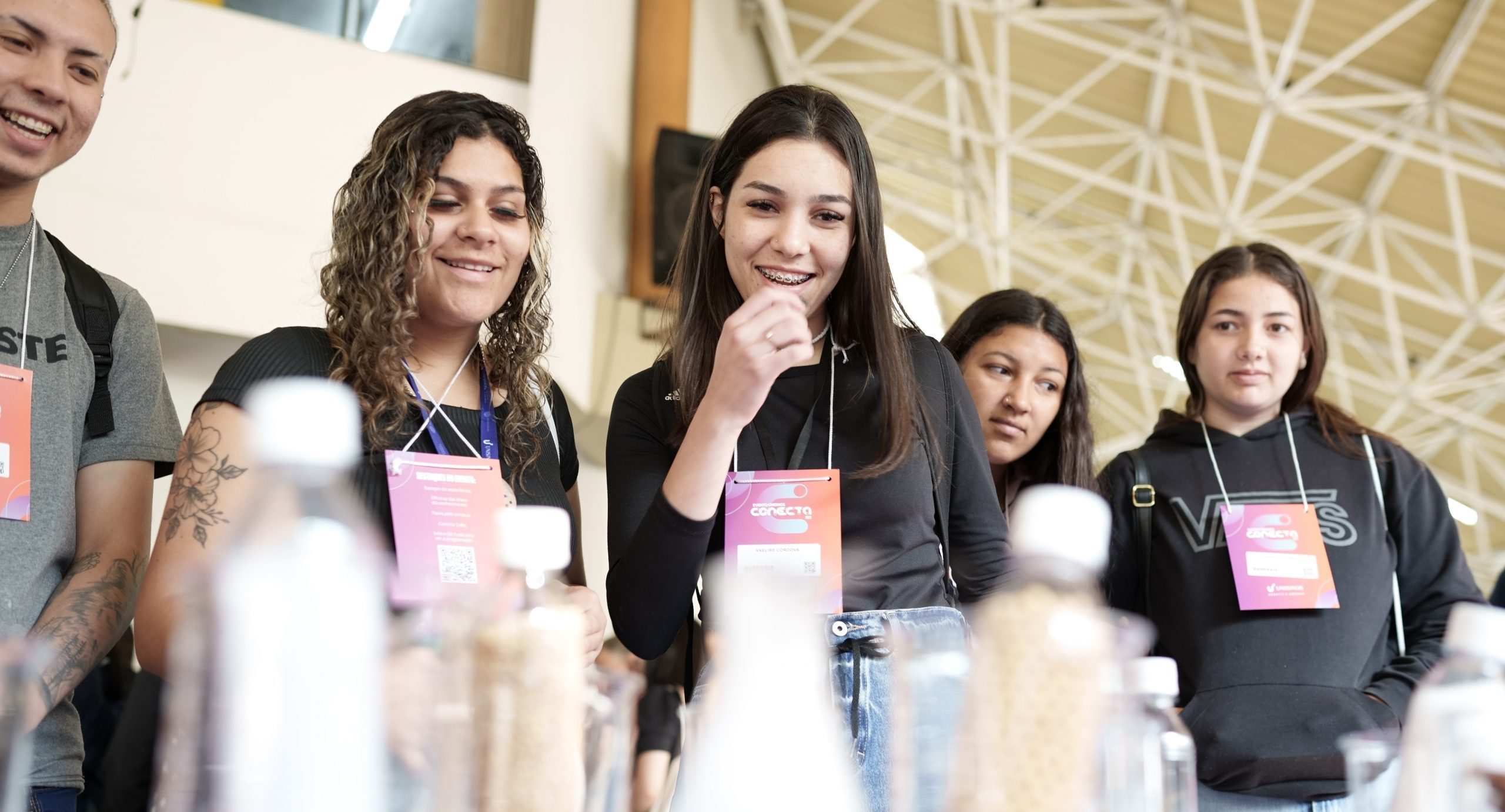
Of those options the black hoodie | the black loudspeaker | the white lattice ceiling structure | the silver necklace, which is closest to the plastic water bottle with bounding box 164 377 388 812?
the silver necklace

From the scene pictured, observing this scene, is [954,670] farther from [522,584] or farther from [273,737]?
[273,737]

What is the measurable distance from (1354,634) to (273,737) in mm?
1694

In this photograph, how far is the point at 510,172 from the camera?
1.66m

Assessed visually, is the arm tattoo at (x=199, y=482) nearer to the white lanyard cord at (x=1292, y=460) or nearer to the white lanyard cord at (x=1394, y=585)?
the white lanyard cord at (x=1292, y=460)

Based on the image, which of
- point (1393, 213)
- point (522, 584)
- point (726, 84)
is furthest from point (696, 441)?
point (1393, 213)

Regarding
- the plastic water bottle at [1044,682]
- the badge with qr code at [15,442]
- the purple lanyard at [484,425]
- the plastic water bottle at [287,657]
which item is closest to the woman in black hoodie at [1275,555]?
the purple lanyard at [484,425]

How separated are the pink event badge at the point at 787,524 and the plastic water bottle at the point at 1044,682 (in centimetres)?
A: 57

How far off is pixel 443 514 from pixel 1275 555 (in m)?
1.27

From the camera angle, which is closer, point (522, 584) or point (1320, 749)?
point (522, 584)

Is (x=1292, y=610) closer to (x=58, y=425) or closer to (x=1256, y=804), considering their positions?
(x=1256, y=804)

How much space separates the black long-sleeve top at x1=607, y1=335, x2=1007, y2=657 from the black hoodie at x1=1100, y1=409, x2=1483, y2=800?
549 mm

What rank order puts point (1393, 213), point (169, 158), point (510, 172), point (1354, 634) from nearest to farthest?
point (510, 172)
point (1354, 634)
point (169, 158)
point (1393, 213)

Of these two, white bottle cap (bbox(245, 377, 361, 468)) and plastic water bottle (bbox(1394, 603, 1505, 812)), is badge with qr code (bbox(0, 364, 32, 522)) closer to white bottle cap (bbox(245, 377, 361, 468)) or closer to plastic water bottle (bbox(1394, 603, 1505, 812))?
white bottle cap (bbox(245, 377, 361, 468))

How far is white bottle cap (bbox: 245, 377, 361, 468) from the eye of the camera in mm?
738
